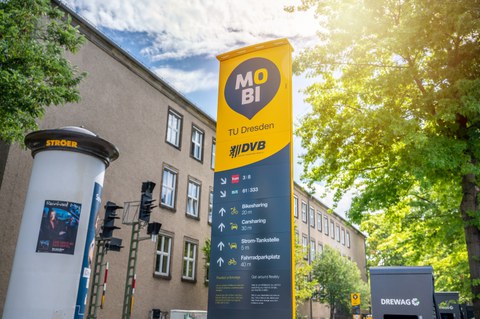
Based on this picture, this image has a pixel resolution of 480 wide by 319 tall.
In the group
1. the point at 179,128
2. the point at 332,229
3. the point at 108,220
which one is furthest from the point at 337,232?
the point at 108,220

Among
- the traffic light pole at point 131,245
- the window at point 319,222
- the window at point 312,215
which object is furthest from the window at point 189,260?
the window at point 319,222

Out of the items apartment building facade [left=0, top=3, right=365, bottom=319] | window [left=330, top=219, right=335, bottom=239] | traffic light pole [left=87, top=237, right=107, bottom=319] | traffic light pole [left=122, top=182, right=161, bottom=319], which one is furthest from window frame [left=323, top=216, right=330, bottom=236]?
traffic light pole [left=122, top=182, right=161, bottom=319]

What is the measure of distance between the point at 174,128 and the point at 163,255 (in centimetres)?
732

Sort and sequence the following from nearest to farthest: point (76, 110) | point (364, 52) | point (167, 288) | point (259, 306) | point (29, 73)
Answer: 1. point (259, 306)
2. point (29, 73)
3. point (364, 52)
4. point (76, 110)
5. point (167, 288)

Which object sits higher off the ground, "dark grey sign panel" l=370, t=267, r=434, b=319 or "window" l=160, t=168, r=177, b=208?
"window" l=160, t=168, r=177, b=208

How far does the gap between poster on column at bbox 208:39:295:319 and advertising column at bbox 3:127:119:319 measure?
5.63m

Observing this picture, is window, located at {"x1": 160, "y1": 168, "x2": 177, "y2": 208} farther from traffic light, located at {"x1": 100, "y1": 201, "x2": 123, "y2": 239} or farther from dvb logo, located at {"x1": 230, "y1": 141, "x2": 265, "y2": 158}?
dvb logo, located at {"x1": 230, "y1": 141, "x2": 265, "y2": 158}

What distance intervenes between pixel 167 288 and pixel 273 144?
17.4 meters

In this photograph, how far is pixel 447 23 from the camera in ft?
43.7

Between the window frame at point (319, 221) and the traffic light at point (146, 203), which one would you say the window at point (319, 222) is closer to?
the window frame at point (319, 221)

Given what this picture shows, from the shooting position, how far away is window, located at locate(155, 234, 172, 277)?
2346 centimetres

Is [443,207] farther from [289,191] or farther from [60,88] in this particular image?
[60,88]

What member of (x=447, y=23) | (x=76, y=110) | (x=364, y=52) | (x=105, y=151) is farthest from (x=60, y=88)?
(x=447, y=23)

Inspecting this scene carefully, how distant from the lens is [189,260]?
26000 millimetres
